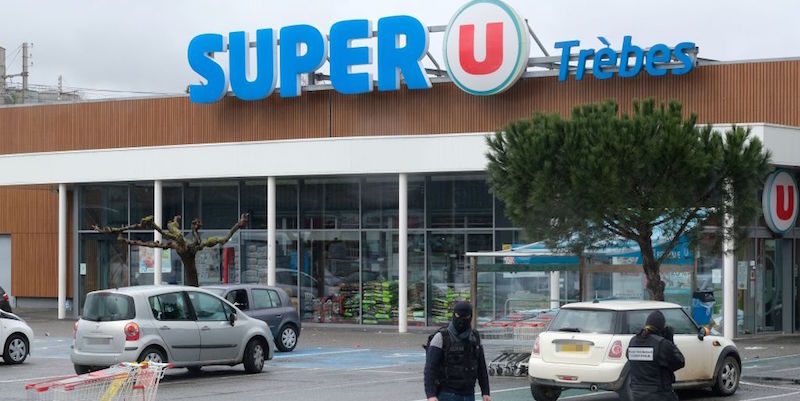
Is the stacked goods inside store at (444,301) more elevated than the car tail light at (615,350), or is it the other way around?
Result: the car tail light at (615,350)

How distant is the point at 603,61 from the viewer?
1129 inches

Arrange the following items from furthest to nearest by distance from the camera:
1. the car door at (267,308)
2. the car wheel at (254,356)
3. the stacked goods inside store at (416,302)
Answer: the stacked goods inside store at (416,302) < the car door at (267,308) < the car wheel at (254,356)

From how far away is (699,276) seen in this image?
26438 mm

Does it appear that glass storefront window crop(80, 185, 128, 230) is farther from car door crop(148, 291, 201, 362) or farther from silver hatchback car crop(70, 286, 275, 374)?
car door crop(148, 291, 201, 362)

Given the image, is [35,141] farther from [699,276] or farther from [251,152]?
[699,276]

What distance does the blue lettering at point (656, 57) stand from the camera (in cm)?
2803

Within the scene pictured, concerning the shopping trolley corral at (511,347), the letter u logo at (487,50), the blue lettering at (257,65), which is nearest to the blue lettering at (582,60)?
the letter u logo at (487,50)

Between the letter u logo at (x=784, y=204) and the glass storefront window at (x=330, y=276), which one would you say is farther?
the glass storefront window at (x=330, y=276)

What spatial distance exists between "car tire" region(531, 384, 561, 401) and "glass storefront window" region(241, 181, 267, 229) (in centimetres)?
1820

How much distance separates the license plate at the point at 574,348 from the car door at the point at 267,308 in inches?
396

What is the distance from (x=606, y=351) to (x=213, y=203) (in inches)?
827

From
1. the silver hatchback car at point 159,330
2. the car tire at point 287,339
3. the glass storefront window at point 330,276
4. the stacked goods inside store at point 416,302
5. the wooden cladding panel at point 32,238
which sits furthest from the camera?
the wooden cladding panel at point 32,238

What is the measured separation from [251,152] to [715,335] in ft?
57.1

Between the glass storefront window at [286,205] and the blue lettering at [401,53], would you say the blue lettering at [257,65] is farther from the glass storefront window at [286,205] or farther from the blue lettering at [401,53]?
the blue lettering at [401,53]
